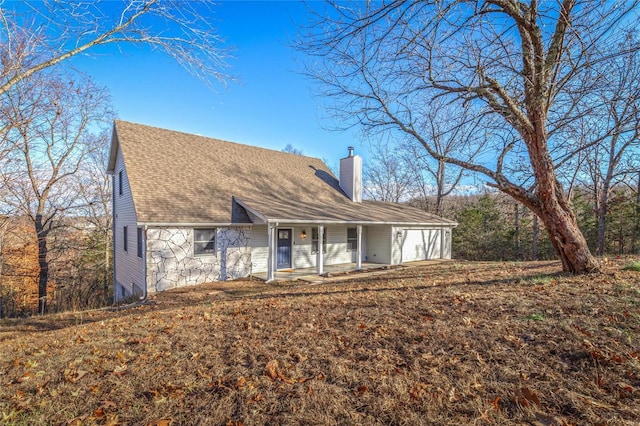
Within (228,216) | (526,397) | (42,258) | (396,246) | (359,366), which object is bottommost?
(42,258)

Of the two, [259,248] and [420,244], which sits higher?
[259,248]

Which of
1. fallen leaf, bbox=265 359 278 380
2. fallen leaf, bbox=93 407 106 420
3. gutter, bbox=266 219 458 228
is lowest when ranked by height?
fallen leaf, bbox=93 407 106 420

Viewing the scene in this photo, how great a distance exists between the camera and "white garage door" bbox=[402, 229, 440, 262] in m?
16.0

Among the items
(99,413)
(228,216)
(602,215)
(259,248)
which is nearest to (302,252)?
(259,248)

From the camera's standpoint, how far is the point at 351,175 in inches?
656

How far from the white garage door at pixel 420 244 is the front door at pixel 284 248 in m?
6.32

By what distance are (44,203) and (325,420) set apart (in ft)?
64.1

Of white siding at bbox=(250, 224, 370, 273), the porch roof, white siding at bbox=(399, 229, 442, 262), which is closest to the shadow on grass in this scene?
white siding at bbox=(250, 224, 370, 273)

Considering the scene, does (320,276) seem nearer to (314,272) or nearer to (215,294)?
(314,272)

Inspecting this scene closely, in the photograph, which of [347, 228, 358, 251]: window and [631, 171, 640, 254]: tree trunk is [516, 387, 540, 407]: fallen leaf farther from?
[631, 171, 640, 254]: tree trunk

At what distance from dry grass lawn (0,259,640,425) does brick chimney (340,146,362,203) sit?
1154 cm

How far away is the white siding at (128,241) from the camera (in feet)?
36.0

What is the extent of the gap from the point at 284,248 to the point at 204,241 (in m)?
3.32

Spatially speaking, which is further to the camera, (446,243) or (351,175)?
(446,243)
